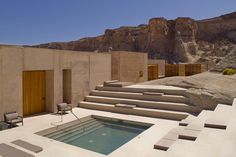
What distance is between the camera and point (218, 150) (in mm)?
4355

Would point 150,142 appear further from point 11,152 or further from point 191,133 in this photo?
point 11,152

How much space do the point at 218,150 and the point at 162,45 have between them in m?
42.2

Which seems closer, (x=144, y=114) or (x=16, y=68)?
(x=16, y=68)

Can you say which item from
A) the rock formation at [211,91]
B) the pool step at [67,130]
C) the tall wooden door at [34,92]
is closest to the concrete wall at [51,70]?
the tall wooden door at [34,92]

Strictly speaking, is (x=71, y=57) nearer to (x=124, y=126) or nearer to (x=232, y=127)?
(x=124, y=126)

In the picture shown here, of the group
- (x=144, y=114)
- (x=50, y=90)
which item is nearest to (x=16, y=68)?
(x=50, y=90)

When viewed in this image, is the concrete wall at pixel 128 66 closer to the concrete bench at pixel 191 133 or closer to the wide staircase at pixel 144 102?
the wide staircase at pixel 144 102

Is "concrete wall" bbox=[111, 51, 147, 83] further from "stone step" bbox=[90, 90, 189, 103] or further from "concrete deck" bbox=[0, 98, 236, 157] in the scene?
"concrete deck" bbox=[0, 98, 236, 157]

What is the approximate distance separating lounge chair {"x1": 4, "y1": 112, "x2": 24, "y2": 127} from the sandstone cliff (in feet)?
119

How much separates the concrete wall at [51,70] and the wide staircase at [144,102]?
106 cm

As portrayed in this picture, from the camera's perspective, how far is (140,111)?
9883 mm

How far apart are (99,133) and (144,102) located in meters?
3.25

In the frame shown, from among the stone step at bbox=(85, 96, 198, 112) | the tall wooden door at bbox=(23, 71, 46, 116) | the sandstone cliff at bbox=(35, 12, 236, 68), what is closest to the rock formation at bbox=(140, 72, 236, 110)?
the stone step at bbox=(85, 96, 198, 112)

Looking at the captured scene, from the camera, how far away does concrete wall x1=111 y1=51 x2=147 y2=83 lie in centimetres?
1504
